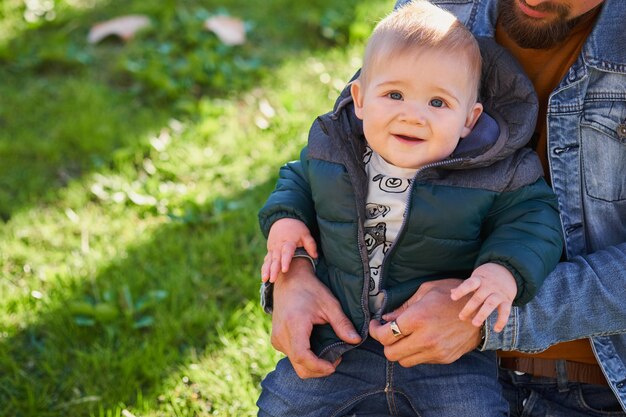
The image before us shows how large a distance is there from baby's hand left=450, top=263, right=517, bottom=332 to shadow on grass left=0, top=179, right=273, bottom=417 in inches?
43.0

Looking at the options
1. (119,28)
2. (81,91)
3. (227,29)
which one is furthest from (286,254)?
(119,28)

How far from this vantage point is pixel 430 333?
1957 millimetres

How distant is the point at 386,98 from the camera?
2.10 meters

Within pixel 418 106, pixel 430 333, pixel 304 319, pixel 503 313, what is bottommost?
pixel 304 319

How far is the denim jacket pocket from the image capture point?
2209 mm

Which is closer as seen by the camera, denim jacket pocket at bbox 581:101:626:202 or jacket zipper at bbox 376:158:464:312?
jacket zipper at bbox 376:158:464:312

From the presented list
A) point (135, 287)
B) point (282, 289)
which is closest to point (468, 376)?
point (282, 289)

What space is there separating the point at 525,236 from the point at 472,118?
398mm

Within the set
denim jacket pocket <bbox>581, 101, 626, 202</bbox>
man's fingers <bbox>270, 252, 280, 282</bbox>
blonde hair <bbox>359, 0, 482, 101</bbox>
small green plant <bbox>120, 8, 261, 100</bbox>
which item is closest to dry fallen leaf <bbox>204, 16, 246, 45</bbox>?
small green plant <bbox>120, 8, 261, 100</bbox>

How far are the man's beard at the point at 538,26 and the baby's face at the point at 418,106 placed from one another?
28 centimetres

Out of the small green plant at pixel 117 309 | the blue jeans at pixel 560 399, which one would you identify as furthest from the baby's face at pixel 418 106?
the small green plant at pixel 117 309

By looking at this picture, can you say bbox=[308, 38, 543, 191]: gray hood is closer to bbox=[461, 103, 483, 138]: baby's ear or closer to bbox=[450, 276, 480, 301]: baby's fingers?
bbox=[461, 103, 483, 138]: baby's ear

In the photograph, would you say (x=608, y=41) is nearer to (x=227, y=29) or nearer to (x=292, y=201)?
(x=292, y=201)

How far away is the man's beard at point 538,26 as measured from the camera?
2.21 metres
